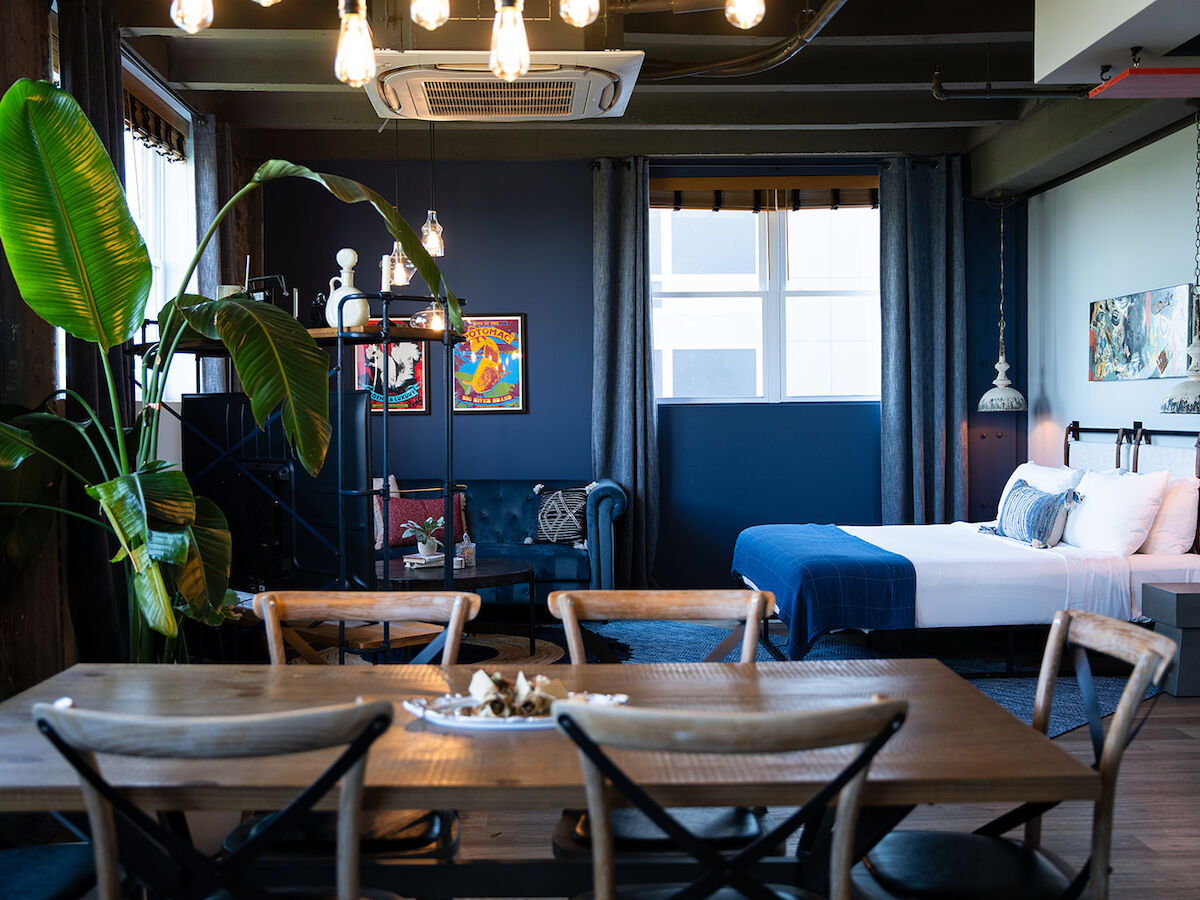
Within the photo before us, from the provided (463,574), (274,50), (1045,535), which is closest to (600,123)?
(274,50)

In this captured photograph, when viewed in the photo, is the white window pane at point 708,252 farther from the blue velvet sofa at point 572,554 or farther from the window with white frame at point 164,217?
the window with white frame at point 164,217

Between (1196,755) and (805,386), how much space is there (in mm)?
4214

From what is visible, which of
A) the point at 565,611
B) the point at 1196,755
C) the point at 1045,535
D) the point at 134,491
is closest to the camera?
the point at 565,611

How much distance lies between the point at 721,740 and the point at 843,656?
13.8 ft

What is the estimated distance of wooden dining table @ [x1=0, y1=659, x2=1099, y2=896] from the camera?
153 cm

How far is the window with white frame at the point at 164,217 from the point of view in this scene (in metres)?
5.36

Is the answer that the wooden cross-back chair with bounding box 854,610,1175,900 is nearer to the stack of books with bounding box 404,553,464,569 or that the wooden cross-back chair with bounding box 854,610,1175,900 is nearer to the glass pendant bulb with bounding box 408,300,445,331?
the glass pendant bulb with bounding box 408,300,445,331

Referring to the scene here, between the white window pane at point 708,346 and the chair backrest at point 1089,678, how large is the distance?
219 inches

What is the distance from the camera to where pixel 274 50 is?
18.8ft

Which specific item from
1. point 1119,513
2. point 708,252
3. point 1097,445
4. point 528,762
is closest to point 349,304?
point 528,762

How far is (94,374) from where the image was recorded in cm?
392

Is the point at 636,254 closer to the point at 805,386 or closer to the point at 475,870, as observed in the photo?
the point at 805,386

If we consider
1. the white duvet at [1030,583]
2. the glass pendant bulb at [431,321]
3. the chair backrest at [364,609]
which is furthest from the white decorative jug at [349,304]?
the white duvet at [1030,583]

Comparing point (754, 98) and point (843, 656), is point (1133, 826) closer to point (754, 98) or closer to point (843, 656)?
point (843, 656)
